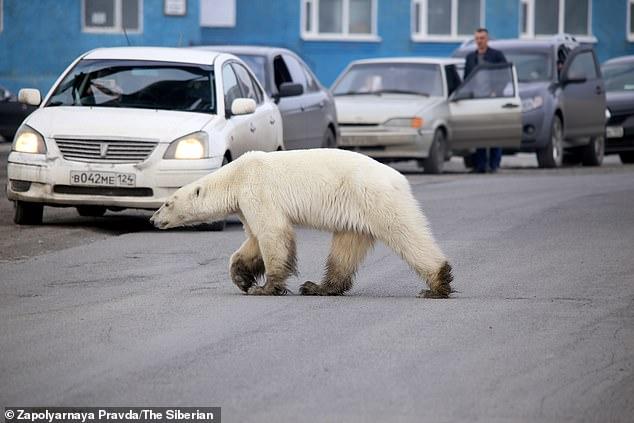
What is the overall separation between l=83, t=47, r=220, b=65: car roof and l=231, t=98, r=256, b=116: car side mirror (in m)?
0.73

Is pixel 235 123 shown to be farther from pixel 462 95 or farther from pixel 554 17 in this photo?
pixel 554 17

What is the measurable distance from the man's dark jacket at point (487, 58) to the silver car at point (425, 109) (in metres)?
0.21

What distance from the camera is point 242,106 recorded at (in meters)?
15.3

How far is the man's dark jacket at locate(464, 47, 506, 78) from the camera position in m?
24.2

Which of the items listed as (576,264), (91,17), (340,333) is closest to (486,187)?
(576,264)

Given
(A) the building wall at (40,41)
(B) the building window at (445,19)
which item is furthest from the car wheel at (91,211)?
(B) the building window at (445,19)

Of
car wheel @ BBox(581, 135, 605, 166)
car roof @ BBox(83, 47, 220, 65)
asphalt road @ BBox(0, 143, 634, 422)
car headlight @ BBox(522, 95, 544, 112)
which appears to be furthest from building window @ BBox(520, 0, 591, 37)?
asphalt road @ BBox(0, 143, 634, 422)

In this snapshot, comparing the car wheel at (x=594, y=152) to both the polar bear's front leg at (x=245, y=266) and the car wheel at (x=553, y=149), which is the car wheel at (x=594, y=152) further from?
the polar bear's front leg at (x=245, y=266)

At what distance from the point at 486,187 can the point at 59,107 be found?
22.0 feet

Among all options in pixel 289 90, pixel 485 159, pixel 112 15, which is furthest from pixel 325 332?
pixel 112 15

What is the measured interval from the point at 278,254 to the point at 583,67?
17607mm

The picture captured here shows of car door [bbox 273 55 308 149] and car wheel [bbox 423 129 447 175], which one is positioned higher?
car door [bbox 273 55 308 149]

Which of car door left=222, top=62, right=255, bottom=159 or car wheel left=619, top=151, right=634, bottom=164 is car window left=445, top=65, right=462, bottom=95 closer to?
car wheel left=619, top=151, right=634, bottom=164

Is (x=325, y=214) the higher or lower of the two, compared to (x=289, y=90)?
lower
